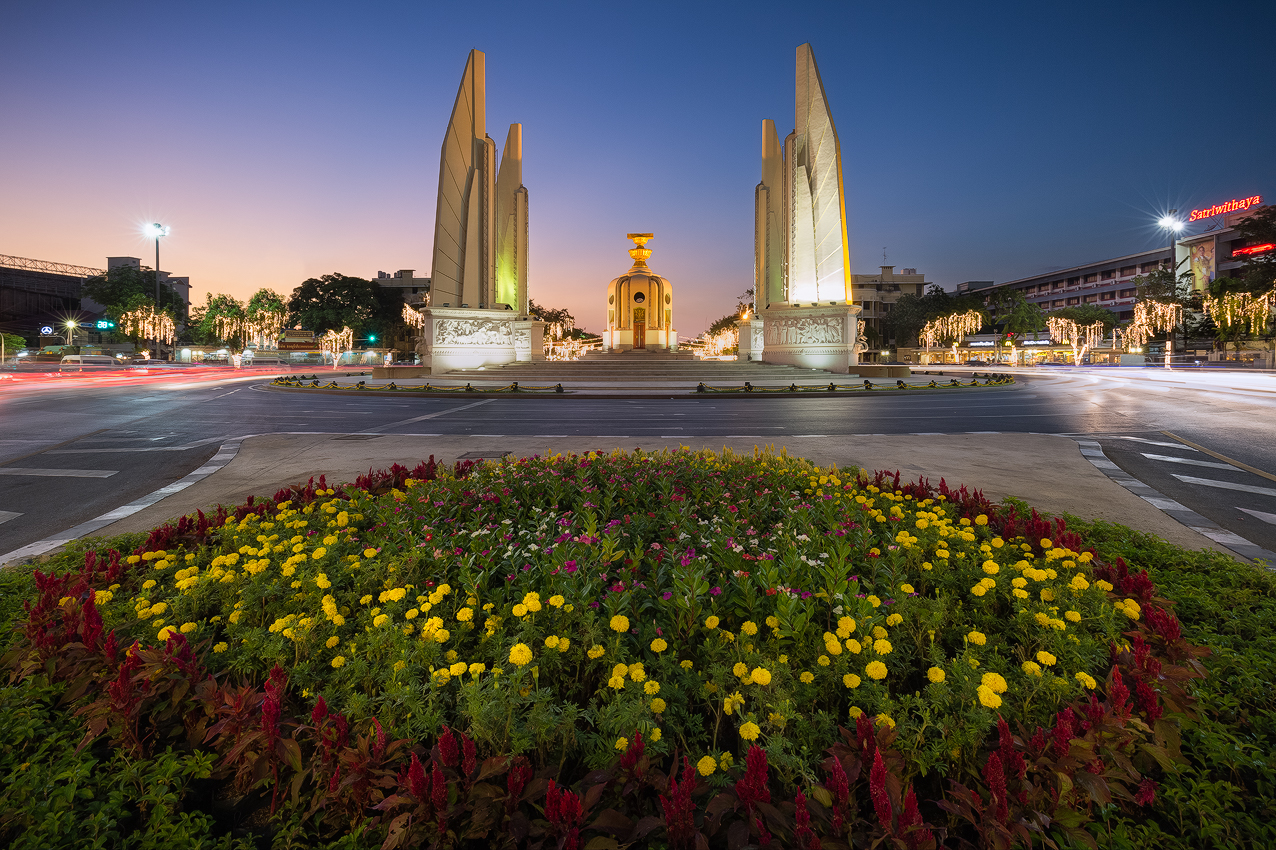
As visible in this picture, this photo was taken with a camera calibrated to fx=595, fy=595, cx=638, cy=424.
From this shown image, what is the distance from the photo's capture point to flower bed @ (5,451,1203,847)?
6.77 feet

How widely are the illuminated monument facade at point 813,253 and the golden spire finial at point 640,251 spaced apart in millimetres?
24199

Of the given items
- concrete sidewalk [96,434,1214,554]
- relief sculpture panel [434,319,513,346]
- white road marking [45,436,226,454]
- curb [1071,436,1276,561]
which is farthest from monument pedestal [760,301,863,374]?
white road marking [45,436,226,454]

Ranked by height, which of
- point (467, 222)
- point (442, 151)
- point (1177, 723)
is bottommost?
point (1177, 723)

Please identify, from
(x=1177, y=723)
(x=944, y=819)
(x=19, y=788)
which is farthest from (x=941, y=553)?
(x=19, y=788)

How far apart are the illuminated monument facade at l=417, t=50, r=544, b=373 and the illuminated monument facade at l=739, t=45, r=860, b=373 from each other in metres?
16.9

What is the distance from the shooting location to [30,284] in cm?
8275

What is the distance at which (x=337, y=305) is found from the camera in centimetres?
8012

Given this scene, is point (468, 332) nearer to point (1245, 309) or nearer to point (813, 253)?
point (813, 253)

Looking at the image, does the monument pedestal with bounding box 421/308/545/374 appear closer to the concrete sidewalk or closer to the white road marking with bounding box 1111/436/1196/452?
the concrete sidewalk

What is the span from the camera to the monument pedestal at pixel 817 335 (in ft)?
116

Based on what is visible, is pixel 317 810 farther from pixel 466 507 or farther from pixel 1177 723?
pixel 1177 723

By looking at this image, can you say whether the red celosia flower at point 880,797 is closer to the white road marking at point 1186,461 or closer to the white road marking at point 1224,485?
the white road marking at point 1224,485

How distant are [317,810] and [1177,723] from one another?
3.53 metres

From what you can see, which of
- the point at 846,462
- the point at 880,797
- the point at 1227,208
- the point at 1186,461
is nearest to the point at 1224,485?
the point at 1186,461
